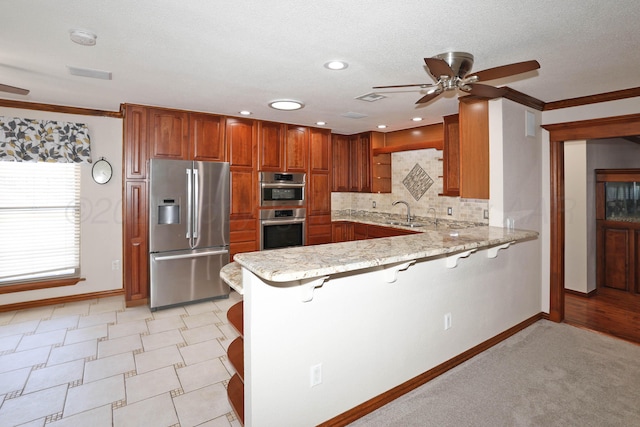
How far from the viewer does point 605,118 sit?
3.22 meters

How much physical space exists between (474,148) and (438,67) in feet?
5.48

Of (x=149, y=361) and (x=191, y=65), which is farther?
(x=149, y=361)

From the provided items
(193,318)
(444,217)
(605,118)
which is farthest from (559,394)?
(193,318)

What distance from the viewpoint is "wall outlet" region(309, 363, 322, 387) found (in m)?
1.87

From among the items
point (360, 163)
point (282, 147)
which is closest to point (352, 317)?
point (282, 147)

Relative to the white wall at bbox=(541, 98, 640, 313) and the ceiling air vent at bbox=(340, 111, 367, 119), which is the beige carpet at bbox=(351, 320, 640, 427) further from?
the ceiling air vent at bbox=(340, 111, 367, 119)

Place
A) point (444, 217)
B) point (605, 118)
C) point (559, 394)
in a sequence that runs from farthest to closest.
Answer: point (444, 217)
point (605, 118)
point (559, 394)

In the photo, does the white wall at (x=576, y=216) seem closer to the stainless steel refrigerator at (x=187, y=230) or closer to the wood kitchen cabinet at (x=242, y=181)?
the wood kitchen cabinet at (x=242, y=181)

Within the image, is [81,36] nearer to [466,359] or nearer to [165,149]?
[165,149]

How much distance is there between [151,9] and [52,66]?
1506mm

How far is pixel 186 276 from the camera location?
4.17 metres

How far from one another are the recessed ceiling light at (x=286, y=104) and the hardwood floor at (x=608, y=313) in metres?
3.73

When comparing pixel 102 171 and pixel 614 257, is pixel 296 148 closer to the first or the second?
pixel 102 171

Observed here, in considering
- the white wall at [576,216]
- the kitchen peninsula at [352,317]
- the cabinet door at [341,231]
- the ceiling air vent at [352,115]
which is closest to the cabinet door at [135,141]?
the ceiling air vent at [352,115]
